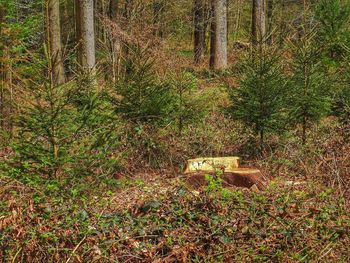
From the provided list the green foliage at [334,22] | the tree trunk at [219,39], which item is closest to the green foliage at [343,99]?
the green foliage at [334,22]

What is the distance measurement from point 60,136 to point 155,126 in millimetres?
3243

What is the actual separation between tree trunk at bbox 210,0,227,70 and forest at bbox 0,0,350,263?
7647mm

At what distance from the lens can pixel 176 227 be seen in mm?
5770

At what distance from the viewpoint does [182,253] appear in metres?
5.37

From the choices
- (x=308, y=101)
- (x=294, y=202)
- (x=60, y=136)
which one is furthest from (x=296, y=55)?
(x=60, y=136)

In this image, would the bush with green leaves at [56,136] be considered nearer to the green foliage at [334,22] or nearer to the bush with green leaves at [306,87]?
the bush with green leaves at [306,87]

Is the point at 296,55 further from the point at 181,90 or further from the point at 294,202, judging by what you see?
the point at 294,202

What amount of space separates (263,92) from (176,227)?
4.20 meters

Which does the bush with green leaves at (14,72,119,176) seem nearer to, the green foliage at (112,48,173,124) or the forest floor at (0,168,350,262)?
the forest floor at (0,168,350,262)

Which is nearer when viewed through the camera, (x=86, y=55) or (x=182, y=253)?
(x=182, y=253)

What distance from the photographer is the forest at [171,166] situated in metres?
5.50

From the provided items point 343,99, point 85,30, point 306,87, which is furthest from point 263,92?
point 85,30

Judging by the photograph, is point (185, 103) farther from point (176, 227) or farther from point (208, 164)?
point (176, 227)

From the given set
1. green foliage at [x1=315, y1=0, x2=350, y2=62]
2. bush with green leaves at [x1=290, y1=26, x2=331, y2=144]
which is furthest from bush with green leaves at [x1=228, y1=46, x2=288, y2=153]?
green foliage at [x1=315, y1=0, x2=350, y2=62]
